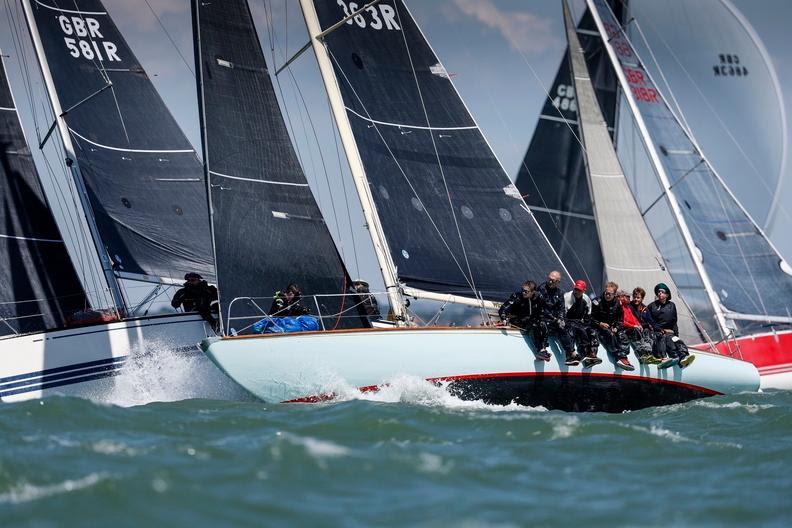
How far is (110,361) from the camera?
46.8 ft

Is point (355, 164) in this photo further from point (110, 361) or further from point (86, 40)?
point (86, 40)

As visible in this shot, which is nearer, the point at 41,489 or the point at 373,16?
the point at 41,489

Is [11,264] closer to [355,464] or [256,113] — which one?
[256,113]

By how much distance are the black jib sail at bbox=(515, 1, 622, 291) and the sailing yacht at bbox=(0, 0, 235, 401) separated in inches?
267

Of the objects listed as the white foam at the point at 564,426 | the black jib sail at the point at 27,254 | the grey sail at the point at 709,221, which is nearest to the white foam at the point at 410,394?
the white foam at the point at 564,426

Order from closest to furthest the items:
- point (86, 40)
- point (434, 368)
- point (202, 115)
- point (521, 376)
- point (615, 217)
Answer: point (434, 368) → point (521, 376) → point (202, 115) → point (86, 40) → point (615, 217)

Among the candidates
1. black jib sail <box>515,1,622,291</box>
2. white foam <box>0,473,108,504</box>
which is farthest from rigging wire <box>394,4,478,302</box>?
white foam <box>0,473,108,504</box>

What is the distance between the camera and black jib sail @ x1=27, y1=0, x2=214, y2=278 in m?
17.2

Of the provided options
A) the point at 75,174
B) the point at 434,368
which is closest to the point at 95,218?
the point at 75,174

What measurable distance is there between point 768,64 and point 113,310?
526 inches

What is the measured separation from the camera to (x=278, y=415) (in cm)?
1048

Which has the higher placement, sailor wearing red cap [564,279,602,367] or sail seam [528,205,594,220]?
sail seam [528,205,594,220]

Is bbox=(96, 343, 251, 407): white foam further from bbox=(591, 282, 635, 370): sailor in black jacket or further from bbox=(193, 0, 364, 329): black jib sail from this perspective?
bbox=(591, 282, 635, 370): sailor in black jacket

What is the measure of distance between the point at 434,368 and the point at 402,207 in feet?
9.38
